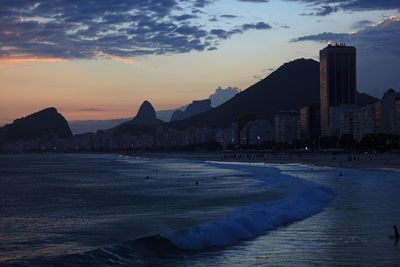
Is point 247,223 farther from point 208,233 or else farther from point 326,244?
point 326,244

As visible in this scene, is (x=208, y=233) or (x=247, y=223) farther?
(x=247, y=223)

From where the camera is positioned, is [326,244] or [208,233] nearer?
[326,244]

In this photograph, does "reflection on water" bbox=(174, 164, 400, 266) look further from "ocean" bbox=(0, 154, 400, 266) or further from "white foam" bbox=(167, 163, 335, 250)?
"white foam" bbox=(167, 163, 335, 250)

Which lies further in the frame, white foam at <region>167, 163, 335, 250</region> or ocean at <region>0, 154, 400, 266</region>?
white foam at <region>167, 163, 335, 250</region>

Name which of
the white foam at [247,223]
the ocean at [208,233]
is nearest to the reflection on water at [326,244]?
A: the ocean at [208,233]

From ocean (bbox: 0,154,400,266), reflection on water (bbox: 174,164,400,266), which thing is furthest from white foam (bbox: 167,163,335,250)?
reflection on water (bbox: 174,164,400,266)

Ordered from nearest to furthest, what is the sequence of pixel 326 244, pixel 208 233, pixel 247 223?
pixel 326 244 < pixel 208 233 < pixel 247 223

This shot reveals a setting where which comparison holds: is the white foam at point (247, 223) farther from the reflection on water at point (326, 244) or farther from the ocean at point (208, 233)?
the reflection on water at point (326, 244)

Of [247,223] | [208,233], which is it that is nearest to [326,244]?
[208,233]

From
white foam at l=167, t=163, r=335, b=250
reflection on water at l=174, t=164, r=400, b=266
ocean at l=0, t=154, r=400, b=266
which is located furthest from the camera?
white foam at l=167, t=163, r=335, b=250

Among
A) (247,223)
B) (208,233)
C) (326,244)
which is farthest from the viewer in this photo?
(247,223)

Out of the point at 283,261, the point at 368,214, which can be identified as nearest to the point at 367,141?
the point at 368,214
